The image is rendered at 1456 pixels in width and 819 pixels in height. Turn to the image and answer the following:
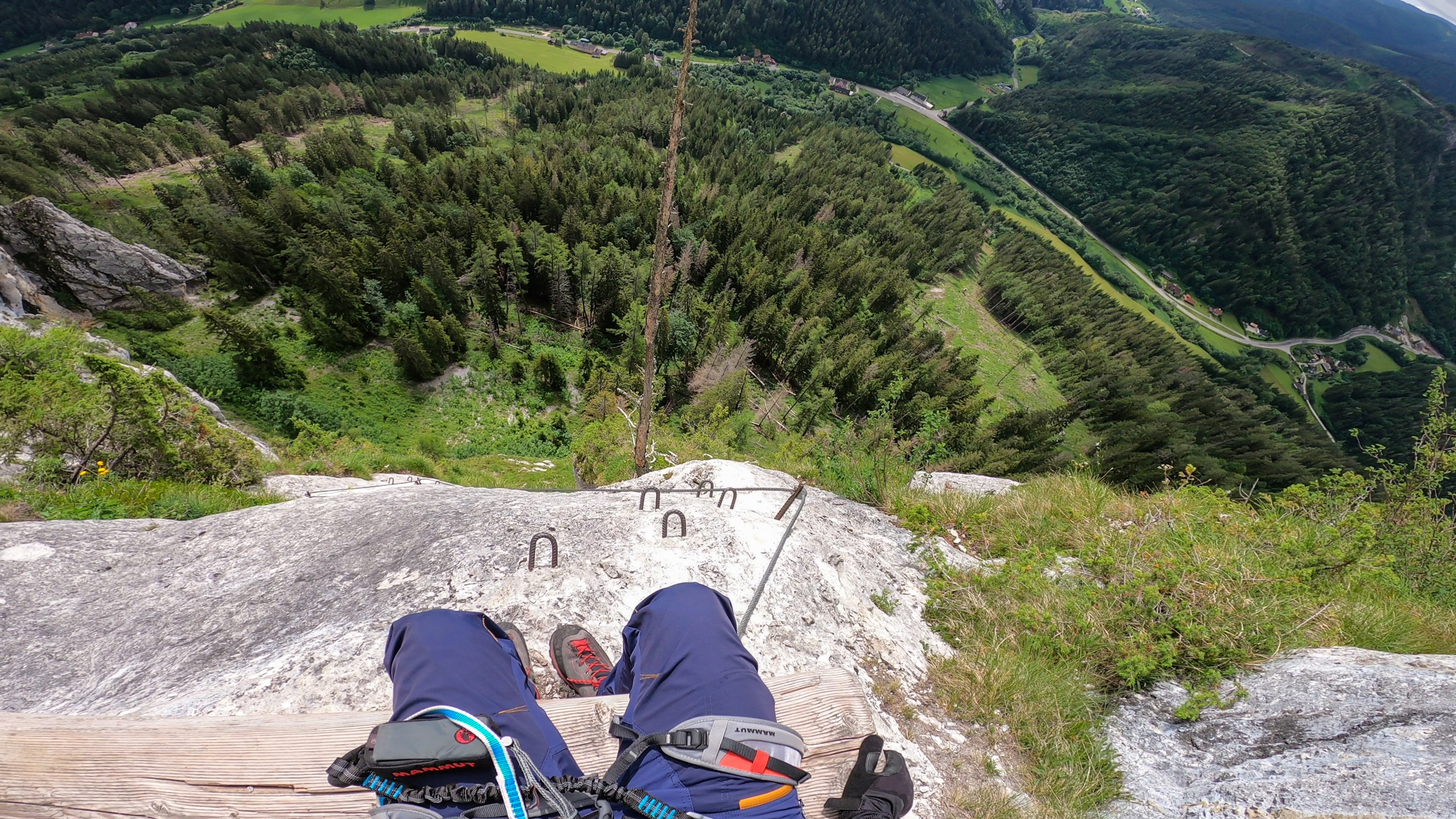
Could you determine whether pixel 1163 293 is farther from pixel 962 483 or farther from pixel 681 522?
pixel 681 522

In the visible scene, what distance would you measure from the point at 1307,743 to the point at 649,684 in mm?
3691

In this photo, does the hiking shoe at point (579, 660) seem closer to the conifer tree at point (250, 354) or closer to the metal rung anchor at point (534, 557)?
the metal rung anchor at point (534, 557)

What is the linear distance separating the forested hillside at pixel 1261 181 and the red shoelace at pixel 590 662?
13691 cm

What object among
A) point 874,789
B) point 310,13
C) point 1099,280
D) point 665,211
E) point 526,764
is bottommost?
point 1099,280

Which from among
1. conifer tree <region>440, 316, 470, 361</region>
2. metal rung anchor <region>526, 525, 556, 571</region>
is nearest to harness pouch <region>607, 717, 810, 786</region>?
metal rung anchor <region>526, 525, 556, 571</region>

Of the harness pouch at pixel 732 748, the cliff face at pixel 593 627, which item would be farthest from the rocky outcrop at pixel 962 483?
the harness pouch at pixel 732 748

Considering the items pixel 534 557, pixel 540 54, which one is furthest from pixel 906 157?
pixel 534 557

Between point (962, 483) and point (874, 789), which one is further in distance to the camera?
point (962, 483)

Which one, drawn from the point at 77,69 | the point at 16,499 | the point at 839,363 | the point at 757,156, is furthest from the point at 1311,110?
the point at 77,69

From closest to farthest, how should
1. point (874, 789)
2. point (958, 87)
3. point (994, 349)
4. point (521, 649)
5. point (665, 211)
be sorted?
point (874, 789) < point (521, 649) < point (665, 211) < point (994, 349) < point (958, 87)

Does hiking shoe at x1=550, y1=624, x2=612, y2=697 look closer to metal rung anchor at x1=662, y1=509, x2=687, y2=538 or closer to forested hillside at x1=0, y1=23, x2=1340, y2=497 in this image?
metal rung anchor at x1=662, y1=509, x2=687, y2=538

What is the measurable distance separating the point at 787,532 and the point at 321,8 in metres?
166

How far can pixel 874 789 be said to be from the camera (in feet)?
7.62

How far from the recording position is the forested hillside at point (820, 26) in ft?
376
